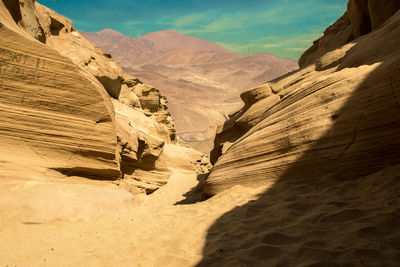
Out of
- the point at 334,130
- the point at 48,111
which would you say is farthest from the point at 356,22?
the point at 48,111

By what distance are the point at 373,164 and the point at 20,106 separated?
6928mm

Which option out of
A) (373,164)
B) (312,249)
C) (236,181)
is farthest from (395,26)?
(312,249)

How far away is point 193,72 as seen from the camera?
93125 mm

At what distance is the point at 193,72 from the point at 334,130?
9180cm

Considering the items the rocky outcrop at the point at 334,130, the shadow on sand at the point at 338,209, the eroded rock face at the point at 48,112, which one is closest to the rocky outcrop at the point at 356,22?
the rocky outcrop at the point at 334,130

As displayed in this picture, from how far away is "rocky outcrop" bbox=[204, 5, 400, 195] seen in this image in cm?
371

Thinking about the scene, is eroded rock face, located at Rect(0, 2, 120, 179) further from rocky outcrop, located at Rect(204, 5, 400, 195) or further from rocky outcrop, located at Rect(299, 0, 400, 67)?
rocky outcrop, located at Rect(299, 0, 400, 67)

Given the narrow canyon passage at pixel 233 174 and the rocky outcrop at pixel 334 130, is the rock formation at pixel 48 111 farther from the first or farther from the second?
the rocky outcrop at pixel 334 130

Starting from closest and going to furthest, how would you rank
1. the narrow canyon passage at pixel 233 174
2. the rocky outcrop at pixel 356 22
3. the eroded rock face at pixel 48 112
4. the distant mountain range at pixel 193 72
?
the narrow canyon passage at pixel 233 174
the eroded rock face at pixel 48 112
the rocky outcrop at pixel 356 22
the distant mountain range at pixel 193 72

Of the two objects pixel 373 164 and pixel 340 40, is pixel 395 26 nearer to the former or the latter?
pixel 373 164

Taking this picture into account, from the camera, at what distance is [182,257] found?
287cm

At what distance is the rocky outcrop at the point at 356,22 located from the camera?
22.6ft

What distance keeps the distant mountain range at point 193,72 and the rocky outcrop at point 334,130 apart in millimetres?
36053

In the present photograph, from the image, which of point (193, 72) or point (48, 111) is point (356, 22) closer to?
point (48, 111)
